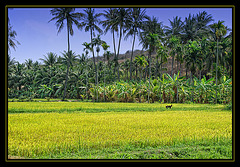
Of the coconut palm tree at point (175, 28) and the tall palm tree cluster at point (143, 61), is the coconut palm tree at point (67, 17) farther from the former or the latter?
the coconut palm tree at point (175, 28)

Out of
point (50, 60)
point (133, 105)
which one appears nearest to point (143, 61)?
point (133, 105)

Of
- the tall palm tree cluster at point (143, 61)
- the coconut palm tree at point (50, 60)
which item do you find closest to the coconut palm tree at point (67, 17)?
the tall palm tree cluster at point (143, 61)

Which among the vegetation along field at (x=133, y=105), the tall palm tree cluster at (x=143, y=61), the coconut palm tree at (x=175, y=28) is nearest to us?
the vegetation along field at (x=133, y=105)

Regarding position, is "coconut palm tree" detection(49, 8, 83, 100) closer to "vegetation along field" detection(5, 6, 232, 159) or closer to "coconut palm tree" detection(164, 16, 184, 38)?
"vegetation along field" detection(5, 6, 232, 159)

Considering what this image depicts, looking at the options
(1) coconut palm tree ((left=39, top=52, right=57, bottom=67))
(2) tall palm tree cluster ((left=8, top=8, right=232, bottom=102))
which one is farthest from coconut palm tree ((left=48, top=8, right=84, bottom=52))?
(1) coconut palm tree ((left=39, top=52, right=57, bottom=67))

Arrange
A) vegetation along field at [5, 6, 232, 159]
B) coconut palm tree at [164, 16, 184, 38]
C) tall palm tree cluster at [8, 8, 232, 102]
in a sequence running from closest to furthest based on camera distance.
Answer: vegetation along field at [5, 6, 232, 159] < tall palm tree cluster at [8, 8, 232, 102] < coconut palm tree at [164, 16, 184, 38]

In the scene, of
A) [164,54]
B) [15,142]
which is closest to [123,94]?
[164,54]

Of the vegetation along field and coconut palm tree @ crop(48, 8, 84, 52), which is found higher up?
coconut palm tree @ crop(48, 8, 84, 52)

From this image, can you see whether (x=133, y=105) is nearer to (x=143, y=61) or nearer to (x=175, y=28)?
(x=143, y=61)

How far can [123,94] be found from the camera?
75.9ft

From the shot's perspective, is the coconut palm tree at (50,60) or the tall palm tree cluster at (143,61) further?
the coconut palm tree at (50,60)
